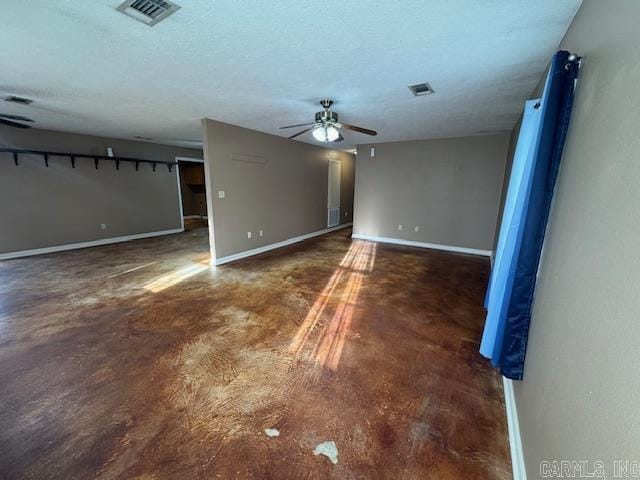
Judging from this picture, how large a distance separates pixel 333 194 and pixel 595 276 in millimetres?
6806

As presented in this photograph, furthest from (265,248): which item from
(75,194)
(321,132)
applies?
(75,194)

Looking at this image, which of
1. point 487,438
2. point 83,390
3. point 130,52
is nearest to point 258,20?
point 130,52

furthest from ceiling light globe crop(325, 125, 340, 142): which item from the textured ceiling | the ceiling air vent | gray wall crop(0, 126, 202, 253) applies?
gray wall crop(0, 126, 202, 253)

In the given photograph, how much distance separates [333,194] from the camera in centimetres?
751

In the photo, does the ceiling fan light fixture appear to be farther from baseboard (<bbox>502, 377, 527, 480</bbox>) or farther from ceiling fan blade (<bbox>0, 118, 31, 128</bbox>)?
ceiling fan blade (<bbox>0, 118, 31, 128</bbox>)

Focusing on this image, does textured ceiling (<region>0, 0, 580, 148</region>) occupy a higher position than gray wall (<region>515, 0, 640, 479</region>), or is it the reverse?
textured ceiling (<region>0, 0, 580, 148</region>)

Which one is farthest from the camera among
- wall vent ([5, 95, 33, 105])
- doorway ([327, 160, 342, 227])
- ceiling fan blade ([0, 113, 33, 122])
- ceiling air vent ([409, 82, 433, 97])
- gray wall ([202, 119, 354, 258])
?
doorway ([327, 160, 342, 227])

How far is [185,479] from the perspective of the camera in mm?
1275

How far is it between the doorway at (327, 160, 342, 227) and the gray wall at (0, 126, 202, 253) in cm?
432

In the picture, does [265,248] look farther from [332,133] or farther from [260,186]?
[332,133]

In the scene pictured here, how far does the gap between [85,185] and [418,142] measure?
7.18m

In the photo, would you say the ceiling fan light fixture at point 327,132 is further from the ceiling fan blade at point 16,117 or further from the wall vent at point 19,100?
the ceiling fan blade at point 16,117

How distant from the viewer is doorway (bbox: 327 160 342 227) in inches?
287

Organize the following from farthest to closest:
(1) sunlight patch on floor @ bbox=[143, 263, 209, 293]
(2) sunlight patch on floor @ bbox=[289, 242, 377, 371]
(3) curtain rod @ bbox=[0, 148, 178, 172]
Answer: (3) curtain rod @ bbox=[0, 148, 178, 172]
(1) sunlight patch on floor @ bbox=[143, 263, 209, 293]
(2) sunlight patch on floor @ bbox=[289, 242, 377, 371]
